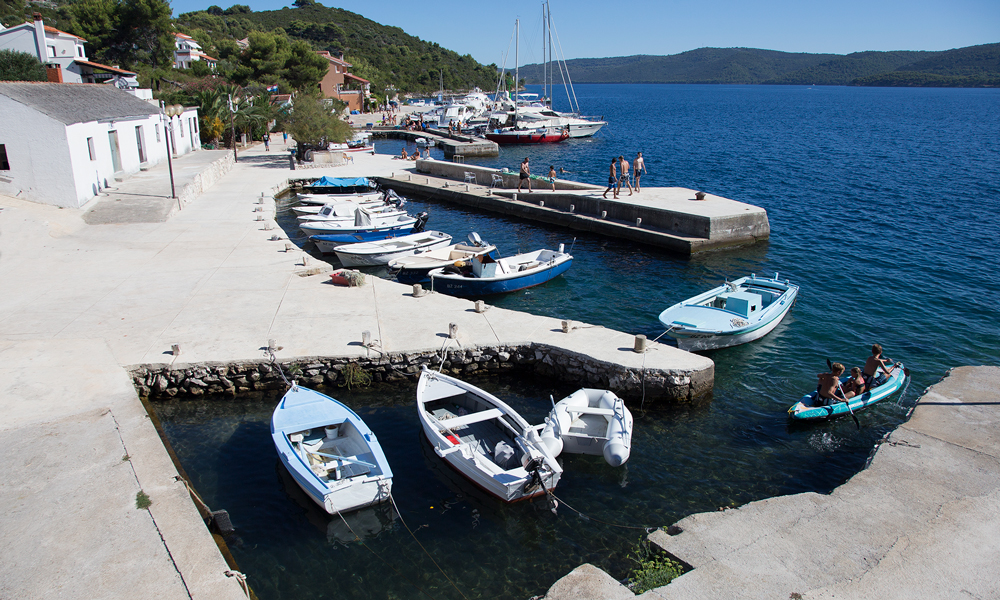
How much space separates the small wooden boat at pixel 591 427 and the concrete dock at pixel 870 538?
2061mm

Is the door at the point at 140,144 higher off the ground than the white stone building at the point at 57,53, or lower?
lower

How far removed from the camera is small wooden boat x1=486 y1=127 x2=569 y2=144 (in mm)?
65375

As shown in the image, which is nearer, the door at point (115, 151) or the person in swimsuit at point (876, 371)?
the person in swimsuit at point (876, 371)

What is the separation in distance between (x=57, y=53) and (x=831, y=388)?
1934 inches

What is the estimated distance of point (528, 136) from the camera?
65.8 m

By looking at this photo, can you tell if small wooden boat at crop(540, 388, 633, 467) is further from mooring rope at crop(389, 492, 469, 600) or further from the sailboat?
the sailboat

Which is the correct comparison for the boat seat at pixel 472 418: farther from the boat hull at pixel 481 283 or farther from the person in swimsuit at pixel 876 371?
the person in swimsuit at pixel 876 371

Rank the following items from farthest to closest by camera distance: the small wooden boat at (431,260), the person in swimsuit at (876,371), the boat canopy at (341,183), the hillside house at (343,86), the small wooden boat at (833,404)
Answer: the hillside house at (343,86), the boat canopy at (341,183), the small wooden boat at (431,260), the person in swimsuit at (876,371), the small wooden boat at (833,404)

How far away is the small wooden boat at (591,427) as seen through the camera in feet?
35.1

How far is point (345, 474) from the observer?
10.1 metres

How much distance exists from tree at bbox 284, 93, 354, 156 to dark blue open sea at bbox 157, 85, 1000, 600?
10753 millimetres

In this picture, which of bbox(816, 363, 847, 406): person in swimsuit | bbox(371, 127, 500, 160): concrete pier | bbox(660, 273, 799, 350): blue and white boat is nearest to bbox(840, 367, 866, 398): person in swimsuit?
bbox(816, 363, 847, 406): person in swimsuit

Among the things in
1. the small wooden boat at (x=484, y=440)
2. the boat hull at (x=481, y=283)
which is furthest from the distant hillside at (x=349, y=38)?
the small wooden boat at (x=484, y=440)

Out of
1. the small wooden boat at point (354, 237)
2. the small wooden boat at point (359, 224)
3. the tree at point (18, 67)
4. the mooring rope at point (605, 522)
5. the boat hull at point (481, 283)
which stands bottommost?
the mooring rope at point (605, 522)
